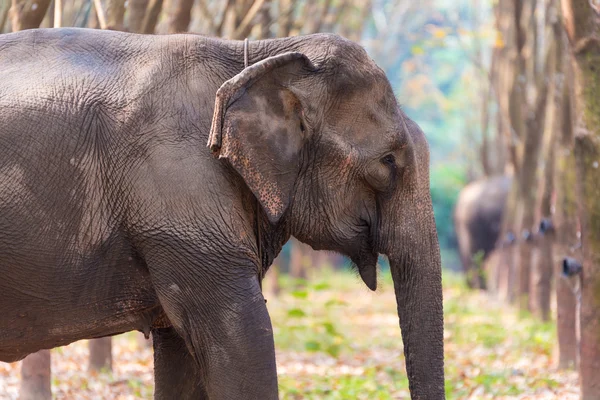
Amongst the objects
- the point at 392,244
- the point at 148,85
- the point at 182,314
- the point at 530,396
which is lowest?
the point at 530,396

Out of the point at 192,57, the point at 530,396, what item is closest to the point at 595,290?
the point at 530,396

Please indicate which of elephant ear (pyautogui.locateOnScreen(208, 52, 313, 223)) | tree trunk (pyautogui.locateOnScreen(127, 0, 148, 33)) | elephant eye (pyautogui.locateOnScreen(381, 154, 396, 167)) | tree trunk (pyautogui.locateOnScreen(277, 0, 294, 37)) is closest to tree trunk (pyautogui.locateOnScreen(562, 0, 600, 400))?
elephant eye (pyautogui.locateOnScreen(381, 154, 396, 167))

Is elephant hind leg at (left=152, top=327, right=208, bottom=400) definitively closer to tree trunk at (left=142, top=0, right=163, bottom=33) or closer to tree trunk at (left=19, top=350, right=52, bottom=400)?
tree trunk at (left=19, top=350, right=52, bottom=400)

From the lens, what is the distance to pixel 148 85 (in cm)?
435

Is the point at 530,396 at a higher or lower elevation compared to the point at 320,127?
lower

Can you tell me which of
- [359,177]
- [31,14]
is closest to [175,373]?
[359,177]

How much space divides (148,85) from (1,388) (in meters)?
4.08

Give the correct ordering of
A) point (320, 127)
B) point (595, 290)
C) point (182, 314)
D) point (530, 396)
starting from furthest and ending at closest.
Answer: point (530, 396)
point (595, 290)
point (320, 127)
point (182, 314)

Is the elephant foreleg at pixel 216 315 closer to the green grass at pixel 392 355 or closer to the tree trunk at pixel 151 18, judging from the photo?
the green grass at pixel 392 355

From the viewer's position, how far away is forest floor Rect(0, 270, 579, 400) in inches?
307

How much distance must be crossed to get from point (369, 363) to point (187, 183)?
649 centimetres

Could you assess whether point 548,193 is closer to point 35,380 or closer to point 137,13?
point 137,13

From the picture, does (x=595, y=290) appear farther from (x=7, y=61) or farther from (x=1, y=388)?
(x=1, y=388)

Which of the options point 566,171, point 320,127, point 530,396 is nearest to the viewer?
point 320,127
